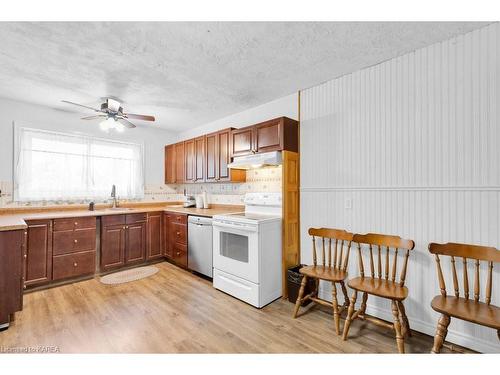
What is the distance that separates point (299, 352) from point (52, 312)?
2.51 m

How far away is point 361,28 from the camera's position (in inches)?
72.5

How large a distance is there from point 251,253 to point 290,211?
0.71m

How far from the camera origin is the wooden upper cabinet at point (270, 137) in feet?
9.31

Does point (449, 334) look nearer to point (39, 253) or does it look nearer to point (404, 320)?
point (404, 320)

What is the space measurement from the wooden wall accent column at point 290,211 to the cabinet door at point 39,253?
3019 millimetres

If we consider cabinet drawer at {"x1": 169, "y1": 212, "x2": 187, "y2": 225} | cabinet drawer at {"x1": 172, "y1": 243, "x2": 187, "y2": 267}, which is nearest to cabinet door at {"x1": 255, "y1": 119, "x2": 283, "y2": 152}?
cabinet drawer at {"x1": 169, "y1": 212, "x2": 187, "y2": 225}

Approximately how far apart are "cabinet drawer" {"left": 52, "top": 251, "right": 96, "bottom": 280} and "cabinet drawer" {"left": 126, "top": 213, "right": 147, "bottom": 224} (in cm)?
64

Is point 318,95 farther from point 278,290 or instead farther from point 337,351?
point 337,351

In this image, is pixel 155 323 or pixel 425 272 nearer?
pixel 425 272

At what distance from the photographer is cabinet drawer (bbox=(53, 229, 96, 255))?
3.14 metres

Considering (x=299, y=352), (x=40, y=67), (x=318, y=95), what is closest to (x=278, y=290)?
(x=299, y=352)

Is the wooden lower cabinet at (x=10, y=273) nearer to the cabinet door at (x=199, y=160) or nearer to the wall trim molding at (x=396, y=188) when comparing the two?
the cabinet door at (x=199, y=160)

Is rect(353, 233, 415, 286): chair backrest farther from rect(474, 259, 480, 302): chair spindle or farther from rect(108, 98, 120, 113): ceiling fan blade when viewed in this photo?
rect(108, 98, 120, 113): ceiling fan blade

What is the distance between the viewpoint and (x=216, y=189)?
170 inches
